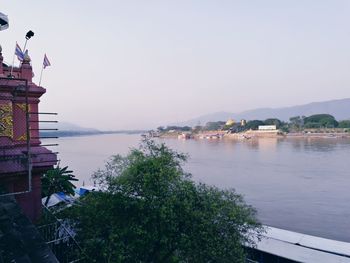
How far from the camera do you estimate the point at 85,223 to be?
914cm

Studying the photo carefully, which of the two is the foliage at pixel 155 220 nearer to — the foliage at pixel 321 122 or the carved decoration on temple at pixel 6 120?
the carved decoration on temple at pixel 6 120

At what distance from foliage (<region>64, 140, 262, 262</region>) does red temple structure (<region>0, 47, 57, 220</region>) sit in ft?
4.52

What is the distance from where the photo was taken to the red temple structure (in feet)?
28.5

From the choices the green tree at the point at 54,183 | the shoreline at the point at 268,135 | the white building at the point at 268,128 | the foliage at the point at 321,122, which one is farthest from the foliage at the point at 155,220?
the white building at the point at 268,128

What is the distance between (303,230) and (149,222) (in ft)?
62.5

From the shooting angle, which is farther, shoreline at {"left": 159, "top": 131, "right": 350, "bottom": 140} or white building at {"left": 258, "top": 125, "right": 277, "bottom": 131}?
white building at {"left": 258, "top": 125, "right": 277, "bottom": 131}

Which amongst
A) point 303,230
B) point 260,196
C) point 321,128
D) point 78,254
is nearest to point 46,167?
point 78,254

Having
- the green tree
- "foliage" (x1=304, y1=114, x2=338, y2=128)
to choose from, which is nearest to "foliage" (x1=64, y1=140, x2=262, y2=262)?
the green tree

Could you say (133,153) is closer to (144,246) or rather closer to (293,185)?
(144,246)

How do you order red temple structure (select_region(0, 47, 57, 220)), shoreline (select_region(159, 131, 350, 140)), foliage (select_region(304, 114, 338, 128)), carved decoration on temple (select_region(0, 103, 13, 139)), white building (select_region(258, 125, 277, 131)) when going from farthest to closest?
white building (select_region(258, 125, 277, 131)) → foliage (select_region(304, 114, 338, 128)) → shoreline (select_region(159, 131, 350, 140)) → carved decoration on temple (select_region(0, 103, 13, 139)) → red temple structure (select_region(0, 47, 57, 220))

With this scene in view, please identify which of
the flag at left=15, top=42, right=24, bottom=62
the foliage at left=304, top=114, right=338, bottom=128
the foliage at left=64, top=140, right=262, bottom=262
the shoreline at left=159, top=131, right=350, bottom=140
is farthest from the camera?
the foliage at left=304, top=114, right=338, bottom=128

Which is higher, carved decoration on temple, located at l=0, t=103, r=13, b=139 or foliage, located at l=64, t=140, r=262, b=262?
carved decoration on temple, located at l=0, t=103, r=13, b=139

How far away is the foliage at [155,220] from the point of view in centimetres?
856

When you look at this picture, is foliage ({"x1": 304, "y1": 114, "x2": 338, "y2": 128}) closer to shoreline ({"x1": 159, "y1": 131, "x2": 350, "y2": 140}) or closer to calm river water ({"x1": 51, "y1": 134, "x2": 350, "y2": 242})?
shoreline ({"x1": 159, "y1": 131, "x2": 350, "y2": 140})
